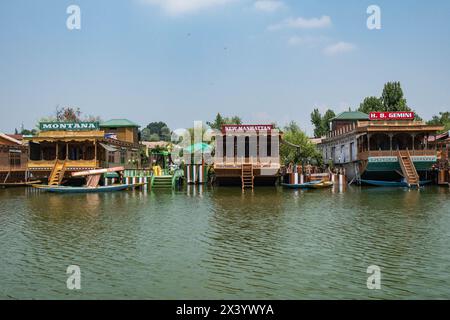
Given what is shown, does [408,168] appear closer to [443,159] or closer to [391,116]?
[391,116]

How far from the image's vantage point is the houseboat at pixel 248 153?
146ft

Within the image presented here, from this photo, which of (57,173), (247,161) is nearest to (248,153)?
(247,161)

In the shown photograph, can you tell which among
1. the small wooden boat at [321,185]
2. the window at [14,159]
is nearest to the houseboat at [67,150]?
the window at [14,159]

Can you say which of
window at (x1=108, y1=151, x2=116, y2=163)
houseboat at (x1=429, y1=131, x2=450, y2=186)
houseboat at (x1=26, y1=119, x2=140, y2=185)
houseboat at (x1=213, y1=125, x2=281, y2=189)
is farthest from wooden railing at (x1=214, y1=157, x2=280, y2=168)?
houseboat at (x1=429, y1=131, x2=450, y2=186)

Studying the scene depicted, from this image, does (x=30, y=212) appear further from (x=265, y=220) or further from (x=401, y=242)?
(x=401, y=242)

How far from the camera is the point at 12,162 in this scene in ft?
182

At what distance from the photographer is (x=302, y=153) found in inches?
2357

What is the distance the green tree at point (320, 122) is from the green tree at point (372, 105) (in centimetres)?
1396

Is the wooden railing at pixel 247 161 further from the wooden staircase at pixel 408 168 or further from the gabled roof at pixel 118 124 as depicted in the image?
the gabled roof at pixel 118 124

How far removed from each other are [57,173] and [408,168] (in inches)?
1441

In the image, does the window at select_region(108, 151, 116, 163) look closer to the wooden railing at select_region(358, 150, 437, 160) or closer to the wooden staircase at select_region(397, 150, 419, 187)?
the wooden railing at select_region(358, 150, 437, 160)

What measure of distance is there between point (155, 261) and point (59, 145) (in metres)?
38.3

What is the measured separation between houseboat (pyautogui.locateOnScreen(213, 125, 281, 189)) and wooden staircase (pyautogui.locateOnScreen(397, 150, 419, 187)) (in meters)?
12.8

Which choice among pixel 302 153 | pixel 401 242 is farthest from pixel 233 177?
pixel 401 242
